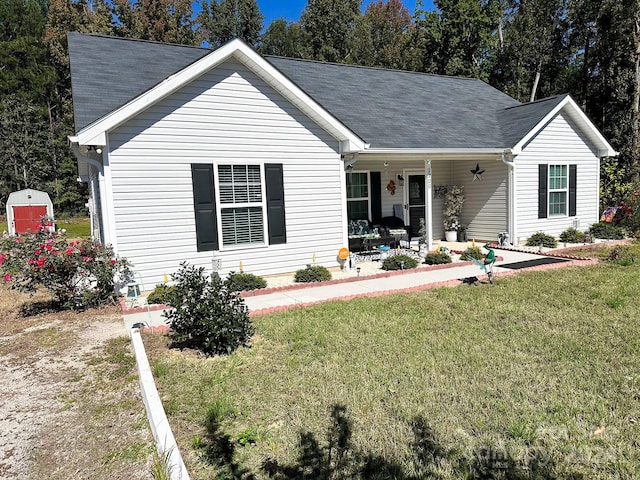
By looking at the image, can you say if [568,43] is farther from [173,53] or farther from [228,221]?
[228,221]

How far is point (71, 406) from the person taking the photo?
4.08 metres

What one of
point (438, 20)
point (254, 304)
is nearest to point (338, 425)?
point (254, 304)

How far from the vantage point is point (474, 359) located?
4691 millimetres

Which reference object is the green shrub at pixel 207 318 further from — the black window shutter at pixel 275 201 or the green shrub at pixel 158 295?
the black window shutter at pixel 275 201

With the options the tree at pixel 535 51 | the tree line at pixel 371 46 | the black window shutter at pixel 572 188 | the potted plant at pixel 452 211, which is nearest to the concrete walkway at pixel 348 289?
the potted plant at pixel 452 211

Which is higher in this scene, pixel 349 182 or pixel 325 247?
pixel 349 182

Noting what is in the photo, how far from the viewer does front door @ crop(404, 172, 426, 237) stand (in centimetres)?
1363

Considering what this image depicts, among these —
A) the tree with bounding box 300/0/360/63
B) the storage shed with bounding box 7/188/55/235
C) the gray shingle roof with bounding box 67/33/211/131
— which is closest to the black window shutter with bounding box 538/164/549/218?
the gray shingle roof with bounding box 67/33/211/131

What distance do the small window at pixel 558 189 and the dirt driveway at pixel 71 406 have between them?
1264cm

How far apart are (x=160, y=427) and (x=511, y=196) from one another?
1189 centimetres

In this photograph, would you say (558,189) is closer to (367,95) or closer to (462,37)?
(367,95)

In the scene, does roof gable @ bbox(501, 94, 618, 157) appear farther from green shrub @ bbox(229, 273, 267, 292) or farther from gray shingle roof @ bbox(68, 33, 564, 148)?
green shrub @ bbox(229, 273, 267, 292)

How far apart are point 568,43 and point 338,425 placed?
30061 millimetres

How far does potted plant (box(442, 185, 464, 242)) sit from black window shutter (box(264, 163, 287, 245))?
6.59 meters
